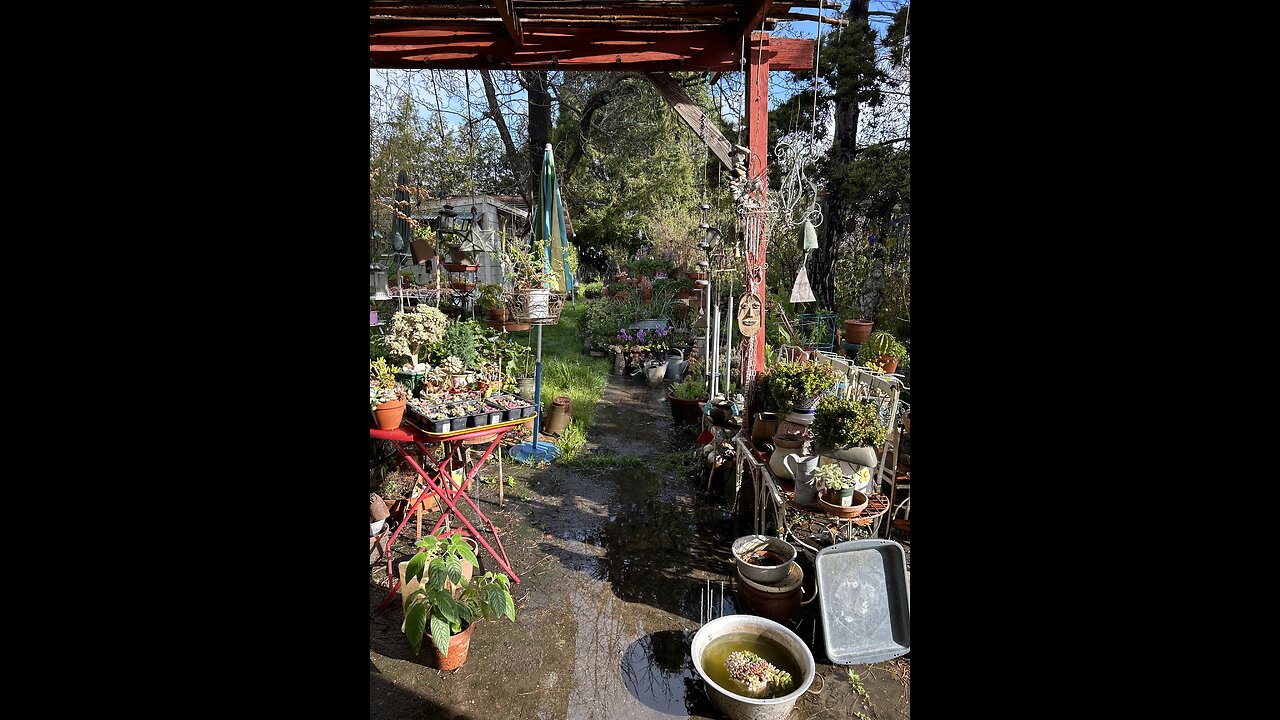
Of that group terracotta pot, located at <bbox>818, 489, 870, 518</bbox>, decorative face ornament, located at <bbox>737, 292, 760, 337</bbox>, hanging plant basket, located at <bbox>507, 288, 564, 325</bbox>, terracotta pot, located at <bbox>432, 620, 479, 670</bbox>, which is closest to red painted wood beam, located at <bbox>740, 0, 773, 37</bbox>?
decorative face ornament, located at <bbox>737, 292, 760, 337</bbox>

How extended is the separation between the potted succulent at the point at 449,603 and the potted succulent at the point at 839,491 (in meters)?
1.56

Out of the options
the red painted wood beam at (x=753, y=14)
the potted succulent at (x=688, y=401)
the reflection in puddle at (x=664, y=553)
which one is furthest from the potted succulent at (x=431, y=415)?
the potted succulent at (x=688, y=401)

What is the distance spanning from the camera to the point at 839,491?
300 cm

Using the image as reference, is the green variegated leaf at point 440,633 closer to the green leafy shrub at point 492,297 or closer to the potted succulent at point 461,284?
the green leafy shrub at point 492,297

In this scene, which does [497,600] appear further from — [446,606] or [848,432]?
[848,432]

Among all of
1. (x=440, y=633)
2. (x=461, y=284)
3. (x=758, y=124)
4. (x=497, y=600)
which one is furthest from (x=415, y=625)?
(x=461, y=284)

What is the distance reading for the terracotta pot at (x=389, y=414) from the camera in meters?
3.34

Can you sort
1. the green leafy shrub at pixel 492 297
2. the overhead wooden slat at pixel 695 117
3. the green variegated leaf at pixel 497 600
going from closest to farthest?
the green variegated leaf at pixel 497 600 < the overhead wooden slat at pixel 695 117 < the green leafy shrub at pixel 492 297

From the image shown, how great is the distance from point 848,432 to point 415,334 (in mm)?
3180

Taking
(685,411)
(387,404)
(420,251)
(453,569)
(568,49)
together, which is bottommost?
(453,569)
